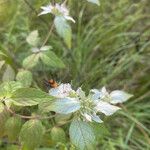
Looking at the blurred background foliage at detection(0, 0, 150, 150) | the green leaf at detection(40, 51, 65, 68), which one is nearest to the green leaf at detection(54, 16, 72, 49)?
the green leaf at detection(40, 51, 65, 68)

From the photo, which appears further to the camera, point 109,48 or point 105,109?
point 109,48

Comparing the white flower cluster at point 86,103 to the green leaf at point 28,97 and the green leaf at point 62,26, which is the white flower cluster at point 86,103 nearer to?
the green leaf at point 28,97

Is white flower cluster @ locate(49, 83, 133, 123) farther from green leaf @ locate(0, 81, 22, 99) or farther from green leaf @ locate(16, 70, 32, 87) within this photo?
green leaf @ locate(16, 70, 32, 87)

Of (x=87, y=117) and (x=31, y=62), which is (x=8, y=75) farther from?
(x=87, y=117)

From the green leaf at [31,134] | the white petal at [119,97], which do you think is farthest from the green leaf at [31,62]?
the green leaf at [31,134]

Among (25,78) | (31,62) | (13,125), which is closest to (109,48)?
(31,62)

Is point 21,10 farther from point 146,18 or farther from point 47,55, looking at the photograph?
point 47,55
